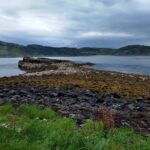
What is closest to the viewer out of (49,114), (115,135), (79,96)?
(115,135)

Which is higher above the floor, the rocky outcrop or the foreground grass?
the foreground grass

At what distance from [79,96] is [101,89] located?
431cm

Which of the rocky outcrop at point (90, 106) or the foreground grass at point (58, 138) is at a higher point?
the foreground grass at point (58, 138)

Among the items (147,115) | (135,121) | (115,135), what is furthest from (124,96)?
(115,135)

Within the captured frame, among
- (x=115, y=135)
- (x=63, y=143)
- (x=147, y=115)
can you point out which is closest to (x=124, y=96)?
(x=147, y=115)

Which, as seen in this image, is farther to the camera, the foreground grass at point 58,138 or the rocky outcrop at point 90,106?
the rocky outcrop at point 90,106

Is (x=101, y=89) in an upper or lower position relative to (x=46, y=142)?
lower

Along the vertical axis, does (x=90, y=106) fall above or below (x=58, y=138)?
below

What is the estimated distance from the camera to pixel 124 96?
2220 centimetres

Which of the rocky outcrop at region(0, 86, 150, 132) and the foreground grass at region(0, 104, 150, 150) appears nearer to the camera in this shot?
the foreground grass at region(0, 104, 150, 150)

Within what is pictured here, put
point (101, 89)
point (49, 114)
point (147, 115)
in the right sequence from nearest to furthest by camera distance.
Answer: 1. point (49, 114)
2. point (147, 115)
3. point (101, 89)

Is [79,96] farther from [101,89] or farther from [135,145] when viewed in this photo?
[135,145]

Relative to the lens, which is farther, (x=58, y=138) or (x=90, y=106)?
(x=90, y=106)

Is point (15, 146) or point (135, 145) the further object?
point (135, 145)
